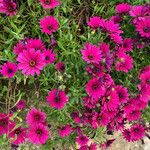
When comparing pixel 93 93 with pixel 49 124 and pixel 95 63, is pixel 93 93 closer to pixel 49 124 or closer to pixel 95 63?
pixel 95 63

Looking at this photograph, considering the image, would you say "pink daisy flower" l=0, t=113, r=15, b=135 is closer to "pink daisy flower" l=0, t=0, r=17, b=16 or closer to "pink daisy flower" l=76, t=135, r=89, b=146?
"pink daisy flower" l=76, t=135, r=89, b=146

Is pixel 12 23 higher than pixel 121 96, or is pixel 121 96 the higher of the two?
pixel 12 23

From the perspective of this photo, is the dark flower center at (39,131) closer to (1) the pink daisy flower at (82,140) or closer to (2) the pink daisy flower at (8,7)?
(1) the pink daisy flower at (82,140)

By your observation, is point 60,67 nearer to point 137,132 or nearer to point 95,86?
point 95,86

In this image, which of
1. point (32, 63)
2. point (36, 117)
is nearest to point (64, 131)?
point (36, 117)

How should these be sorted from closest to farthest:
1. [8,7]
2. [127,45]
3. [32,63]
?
1. [32,63]
2. [8,7]
3. [127,45]

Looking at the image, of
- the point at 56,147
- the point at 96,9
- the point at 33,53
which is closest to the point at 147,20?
the point at 96,9
